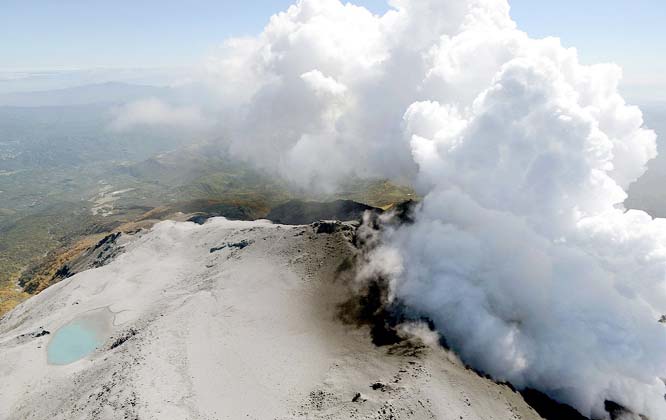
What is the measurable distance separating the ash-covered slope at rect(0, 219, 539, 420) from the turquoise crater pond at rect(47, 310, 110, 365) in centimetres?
22

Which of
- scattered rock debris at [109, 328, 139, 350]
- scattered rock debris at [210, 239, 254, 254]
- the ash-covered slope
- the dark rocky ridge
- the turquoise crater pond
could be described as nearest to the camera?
the ash-covered slope

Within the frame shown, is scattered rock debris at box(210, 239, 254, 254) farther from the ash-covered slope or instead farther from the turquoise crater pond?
the turquoise crater pond

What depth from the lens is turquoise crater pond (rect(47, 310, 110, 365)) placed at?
1885 inches

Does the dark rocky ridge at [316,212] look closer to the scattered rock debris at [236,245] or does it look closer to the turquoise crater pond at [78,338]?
the scattered rock debris at [236,245]

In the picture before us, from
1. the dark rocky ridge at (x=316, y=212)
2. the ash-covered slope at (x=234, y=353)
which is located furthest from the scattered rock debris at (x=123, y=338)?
the dark rocky ridge at (x=316, y=212)

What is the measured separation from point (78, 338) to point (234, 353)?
74.9 ft

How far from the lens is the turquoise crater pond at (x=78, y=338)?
157 feet

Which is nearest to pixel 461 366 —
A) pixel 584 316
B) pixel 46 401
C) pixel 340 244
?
pixel 584 316

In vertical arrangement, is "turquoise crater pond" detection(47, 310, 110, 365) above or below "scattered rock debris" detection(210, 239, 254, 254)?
below

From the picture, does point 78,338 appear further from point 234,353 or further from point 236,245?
point 236,245

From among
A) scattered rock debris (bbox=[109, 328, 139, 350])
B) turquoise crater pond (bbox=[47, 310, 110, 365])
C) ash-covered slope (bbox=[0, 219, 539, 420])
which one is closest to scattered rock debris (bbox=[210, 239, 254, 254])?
ash-covered slope (bbox=[0, 219, 539, 420])

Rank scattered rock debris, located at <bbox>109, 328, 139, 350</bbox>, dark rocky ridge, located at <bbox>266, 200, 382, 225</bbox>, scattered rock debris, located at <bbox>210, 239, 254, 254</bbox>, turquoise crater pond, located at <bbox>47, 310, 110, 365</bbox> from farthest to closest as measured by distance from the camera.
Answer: dark rocky ridge, located at <bbox>266, 200, 382, 225</bbox>, scattered rock debris, located at <bbox>210, 239, 254, 254</bbox>, turquoise crater pond, located at <bbox>47, 310, 110, 365</bbox>, scattered rock debris, located at <bbox>109, 328, 139, 350</bbox>

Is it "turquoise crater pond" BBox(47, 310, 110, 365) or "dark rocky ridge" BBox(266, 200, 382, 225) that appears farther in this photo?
"dark rocky ridge" BBox(266, 200, 382, 225)

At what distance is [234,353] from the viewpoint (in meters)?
41.7
